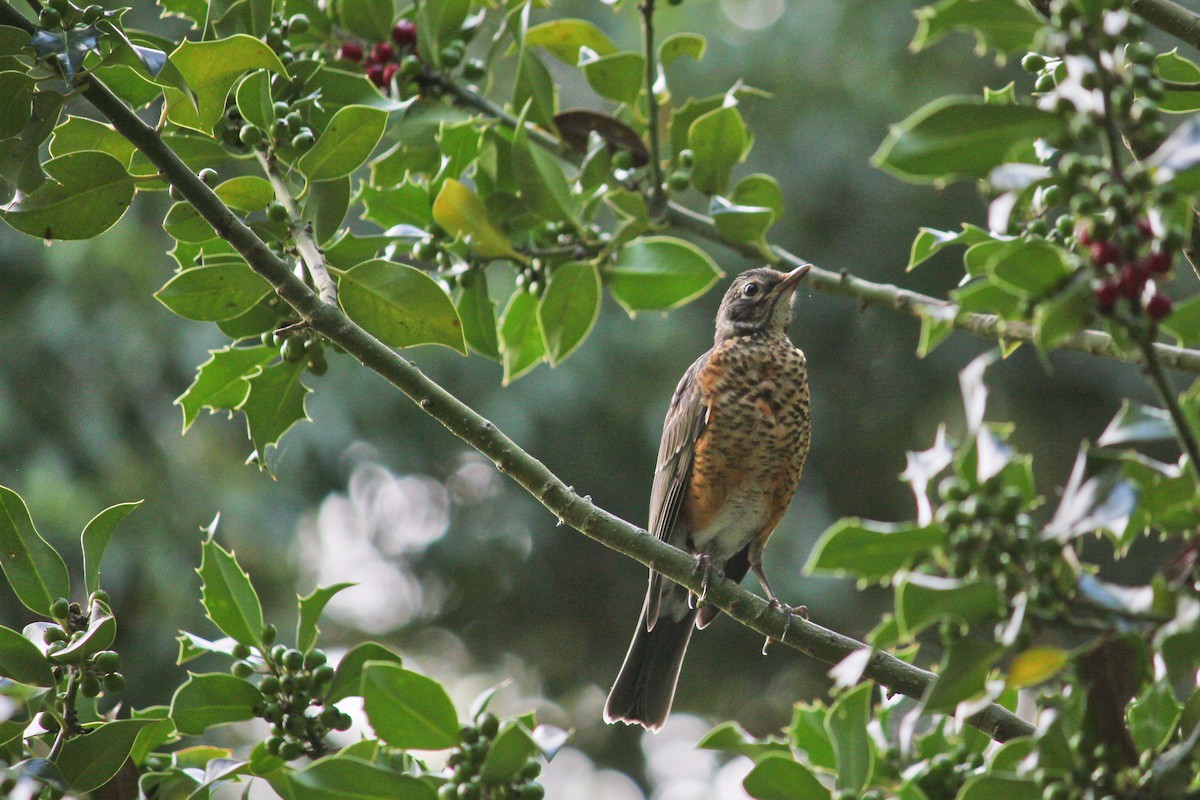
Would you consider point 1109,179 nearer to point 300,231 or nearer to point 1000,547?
point 1000,547

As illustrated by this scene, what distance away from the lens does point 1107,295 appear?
3.84ft

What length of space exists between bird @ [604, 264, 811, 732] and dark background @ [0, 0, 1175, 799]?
2874 mm

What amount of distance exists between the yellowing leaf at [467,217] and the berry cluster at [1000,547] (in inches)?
51.8

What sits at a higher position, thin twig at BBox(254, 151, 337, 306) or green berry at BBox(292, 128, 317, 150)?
green berry at BBox(292, 128, 317, 150)

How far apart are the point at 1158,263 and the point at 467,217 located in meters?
1.43

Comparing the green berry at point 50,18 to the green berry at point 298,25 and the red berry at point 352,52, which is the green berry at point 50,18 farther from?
the red berry at point 352,52

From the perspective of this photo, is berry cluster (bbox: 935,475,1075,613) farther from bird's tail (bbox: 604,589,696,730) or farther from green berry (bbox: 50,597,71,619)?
bird's tail (bbox: 604,589,696,730)

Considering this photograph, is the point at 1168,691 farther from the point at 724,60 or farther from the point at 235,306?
the point at 724,60

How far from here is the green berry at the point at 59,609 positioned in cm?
188

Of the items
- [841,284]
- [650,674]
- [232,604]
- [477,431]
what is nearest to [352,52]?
[477,431]

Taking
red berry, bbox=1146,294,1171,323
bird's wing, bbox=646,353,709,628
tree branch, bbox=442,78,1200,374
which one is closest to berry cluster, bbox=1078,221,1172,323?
red berry, bbox=1146,294,1171,323

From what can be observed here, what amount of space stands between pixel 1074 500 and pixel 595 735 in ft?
24.1

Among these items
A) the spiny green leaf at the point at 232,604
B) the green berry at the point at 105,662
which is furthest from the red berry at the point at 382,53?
the green berry at the point at 105,662

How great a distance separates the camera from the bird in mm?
3697
